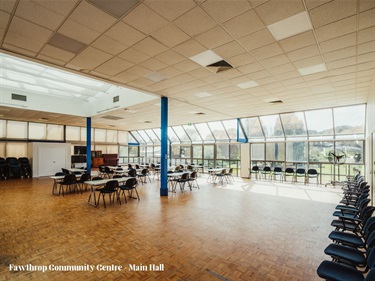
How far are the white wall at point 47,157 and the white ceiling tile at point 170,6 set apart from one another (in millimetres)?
12933

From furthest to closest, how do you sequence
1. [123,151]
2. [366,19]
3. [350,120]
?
[123,151], [350,120], [366,19]

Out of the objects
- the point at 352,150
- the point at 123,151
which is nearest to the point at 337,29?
the point at 352,150

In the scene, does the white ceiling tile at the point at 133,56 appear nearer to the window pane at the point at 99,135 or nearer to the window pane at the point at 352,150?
the window pane at the point at 352,150

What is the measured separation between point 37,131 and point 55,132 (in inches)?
44.3

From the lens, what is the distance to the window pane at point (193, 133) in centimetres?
1522

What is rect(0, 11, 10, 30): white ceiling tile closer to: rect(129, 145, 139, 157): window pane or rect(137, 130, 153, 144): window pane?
rect(137, 130, 153, 144): window pane

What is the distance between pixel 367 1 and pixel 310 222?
14.4ft

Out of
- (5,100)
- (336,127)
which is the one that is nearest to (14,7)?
(5,100)

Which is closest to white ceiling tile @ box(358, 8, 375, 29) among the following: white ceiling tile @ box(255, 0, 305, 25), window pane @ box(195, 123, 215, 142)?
white ceiling tile @ box(255, 0, 305, 25)

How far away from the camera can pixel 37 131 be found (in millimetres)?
13695

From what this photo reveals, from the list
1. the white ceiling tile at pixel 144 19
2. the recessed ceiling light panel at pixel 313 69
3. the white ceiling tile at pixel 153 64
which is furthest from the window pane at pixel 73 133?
the recessed ceiling light panel at pixel 313 69

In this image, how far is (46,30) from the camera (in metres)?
3.35

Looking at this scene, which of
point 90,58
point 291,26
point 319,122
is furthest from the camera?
point 319,122

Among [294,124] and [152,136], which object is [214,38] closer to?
[294,124]
